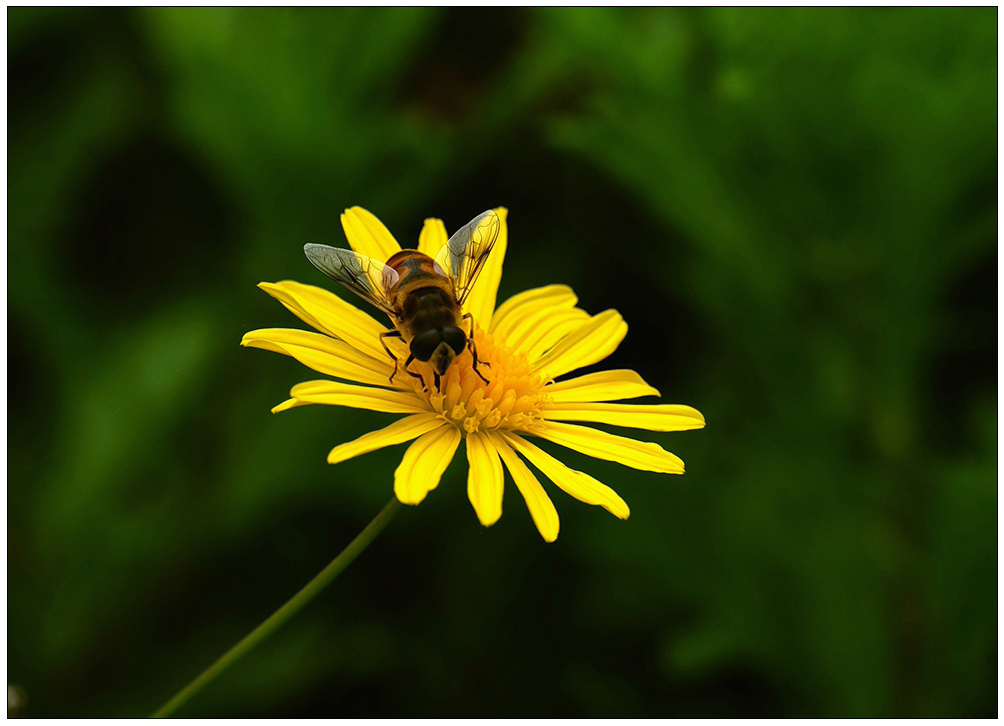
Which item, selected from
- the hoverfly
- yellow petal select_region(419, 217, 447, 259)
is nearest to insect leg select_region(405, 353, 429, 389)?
the hoverfly

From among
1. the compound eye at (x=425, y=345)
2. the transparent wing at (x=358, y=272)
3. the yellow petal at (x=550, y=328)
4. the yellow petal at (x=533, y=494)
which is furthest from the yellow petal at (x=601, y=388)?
the transparent wing at (x=358, y=272)

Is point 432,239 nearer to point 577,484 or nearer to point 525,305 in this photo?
point 525,305

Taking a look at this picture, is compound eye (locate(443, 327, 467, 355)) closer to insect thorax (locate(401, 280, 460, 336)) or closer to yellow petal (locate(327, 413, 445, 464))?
insect thorax (locate(401, 280, 460, 336))

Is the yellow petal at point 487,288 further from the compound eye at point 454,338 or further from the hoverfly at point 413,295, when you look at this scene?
the compound eye at point 454,338

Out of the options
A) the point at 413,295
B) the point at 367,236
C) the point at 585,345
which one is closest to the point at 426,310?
the point at 413,295

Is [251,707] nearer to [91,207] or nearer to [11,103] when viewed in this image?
[91,207]
